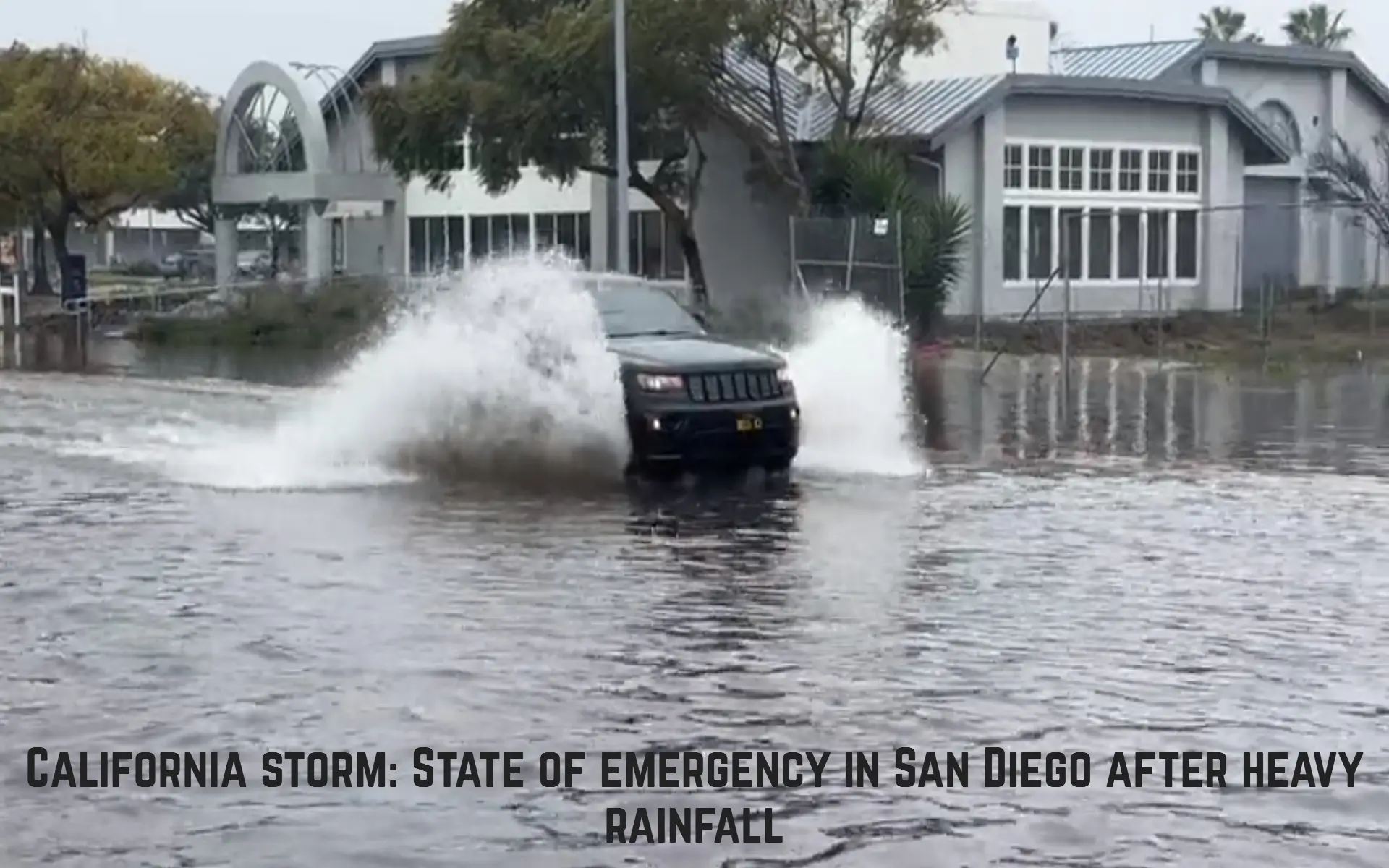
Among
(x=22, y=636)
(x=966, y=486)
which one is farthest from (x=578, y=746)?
(x=966, y=486)

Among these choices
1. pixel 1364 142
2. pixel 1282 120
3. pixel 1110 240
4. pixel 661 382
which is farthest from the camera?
pixel 1364 142

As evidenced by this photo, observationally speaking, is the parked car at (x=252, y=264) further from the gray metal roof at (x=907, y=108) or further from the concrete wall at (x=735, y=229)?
the gray metal roof at (x=907, y=108)

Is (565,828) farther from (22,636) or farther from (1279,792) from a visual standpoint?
(22,636)

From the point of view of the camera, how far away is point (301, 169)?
55.4 meters

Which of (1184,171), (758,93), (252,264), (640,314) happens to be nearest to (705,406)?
(640,314)

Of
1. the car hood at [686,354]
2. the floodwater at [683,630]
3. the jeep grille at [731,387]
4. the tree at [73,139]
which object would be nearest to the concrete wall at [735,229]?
the tree at [73,139]

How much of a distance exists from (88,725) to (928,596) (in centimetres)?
490

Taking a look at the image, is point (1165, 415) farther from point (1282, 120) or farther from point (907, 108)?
point (1282, 120)

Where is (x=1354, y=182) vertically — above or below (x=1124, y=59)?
below

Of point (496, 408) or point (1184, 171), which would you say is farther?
point (1184, 171)

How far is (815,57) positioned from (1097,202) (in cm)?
843

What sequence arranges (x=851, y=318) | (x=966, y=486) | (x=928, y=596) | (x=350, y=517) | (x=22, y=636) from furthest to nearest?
1. (x=851, y=318)
2. (x=966, y=486)
3. (x=350, y=517)
4. (x=928, y=596)
5. (x=22, y=636)

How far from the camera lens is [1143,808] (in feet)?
25.2

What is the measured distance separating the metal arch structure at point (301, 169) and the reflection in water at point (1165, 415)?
21.9 meters
